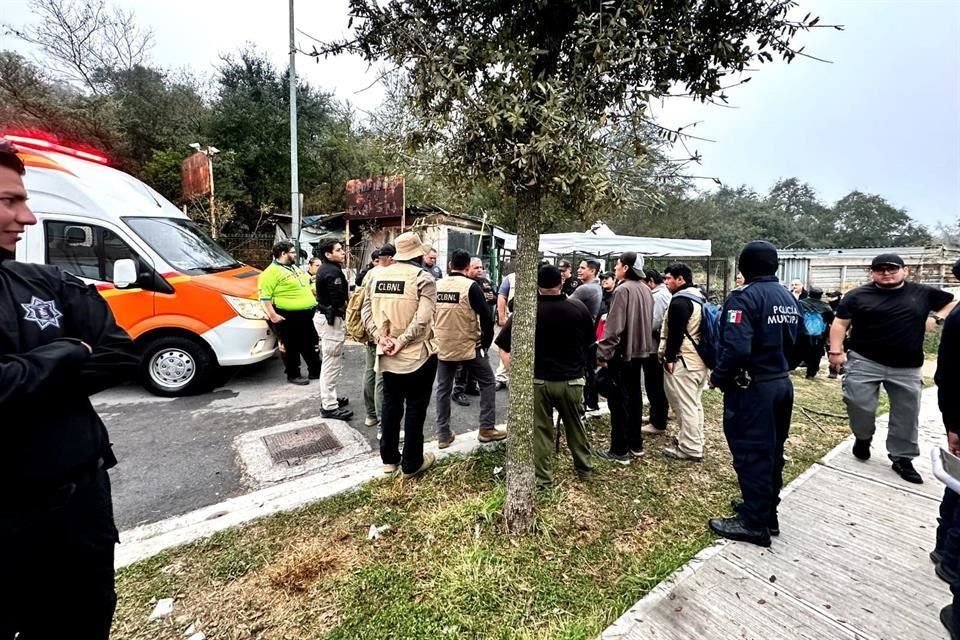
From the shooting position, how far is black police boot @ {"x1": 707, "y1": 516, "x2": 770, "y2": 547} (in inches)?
107

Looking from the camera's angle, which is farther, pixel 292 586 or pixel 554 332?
pixel 554 332

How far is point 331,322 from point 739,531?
413cm

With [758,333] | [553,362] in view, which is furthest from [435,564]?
[758,333]

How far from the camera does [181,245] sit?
217 inches

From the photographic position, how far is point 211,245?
6.17 metres

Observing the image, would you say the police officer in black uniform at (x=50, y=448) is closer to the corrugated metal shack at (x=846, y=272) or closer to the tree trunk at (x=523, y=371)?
the tree trunk at (x=523, y=371)

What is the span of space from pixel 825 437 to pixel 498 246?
10959 millimetres

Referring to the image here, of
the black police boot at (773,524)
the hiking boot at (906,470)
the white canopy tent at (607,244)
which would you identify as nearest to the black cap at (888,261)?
the hiking boot at (906,470)

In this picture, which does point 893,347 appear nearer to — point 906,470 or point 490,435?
point 906,470

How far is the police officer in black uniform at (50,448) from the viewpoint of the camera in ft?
4.20

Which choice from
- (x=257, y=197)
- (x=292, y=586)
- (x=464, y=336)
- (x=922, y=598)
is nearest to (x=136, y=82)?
(x=257, y=197)

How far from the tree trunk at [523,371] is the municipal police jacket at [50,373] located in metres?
1.89

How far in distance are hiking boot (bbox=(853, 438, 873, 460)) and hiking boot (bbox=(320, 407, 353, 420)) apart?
4953 millimetres

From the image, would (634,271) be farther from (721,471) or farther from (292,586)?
(292,586)
